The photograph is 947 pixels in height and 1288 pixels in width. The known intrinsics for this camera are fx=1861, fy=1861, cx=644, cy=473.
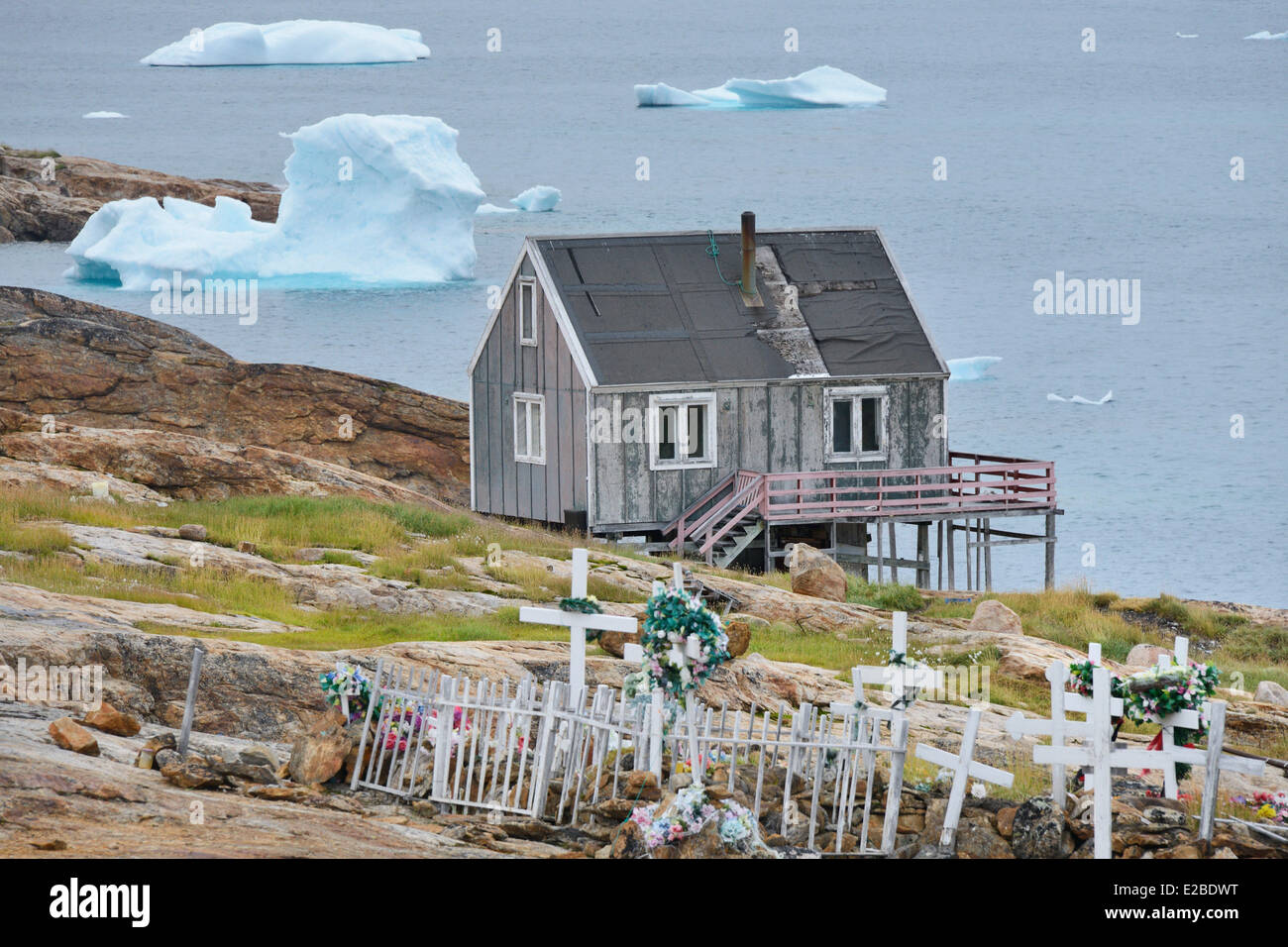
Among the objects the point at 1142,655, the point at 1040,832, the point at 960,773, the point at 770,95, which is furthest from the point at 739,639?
the point at 770,95

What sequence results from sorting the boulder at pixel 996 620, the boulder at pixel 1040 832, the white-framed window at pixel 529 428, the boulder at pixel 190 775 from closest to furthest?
the boulder at pixel 1040 832
the boulder at pixel 190 775
the boulder at pixel 996 620
the white-framed window at pixel 529 428

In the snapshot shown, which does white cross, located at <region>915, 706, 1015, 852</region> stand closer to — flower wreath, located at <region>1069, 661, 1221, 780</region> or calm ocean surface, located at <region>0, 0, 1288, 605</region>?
flower wreath, located at <region>1069, 661, 1221, 780</region>

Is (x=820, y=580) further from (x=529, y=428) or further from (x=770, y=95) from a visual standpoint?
(x=770, y=95)

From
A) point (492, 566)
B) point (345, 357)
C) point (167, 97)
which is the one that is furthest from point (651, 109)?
point (492, 566)

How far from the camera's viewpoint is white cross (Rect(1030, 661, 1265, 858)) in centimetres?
1330

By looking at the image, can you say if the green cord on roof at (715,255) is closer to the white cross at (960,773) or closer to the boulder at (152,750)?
the boulder at (152,750)

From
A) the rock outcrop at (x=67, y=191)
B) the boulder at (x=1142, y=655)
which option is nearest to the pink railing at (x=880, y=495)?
the boulder at (x=1142, y=655)

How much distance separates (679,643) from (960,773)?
2373mm

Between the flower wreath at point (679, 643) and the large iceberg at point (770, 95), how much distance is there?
254 ft

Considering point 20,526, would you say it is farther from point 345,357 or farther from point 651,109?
point 651,109

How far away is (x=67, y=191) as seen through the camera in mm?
92188

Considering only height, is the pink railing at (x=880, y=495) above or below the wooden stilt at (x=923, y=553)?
above

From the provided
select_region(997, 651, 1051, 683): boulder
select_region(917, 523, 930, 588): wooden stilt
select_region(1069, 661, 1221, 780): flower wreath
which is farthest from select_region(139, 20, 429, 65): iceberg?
select_region(1069, 661, 1221, 780): flower wreath

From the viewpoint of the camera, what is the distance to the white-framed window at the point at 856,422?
37.8 metres
